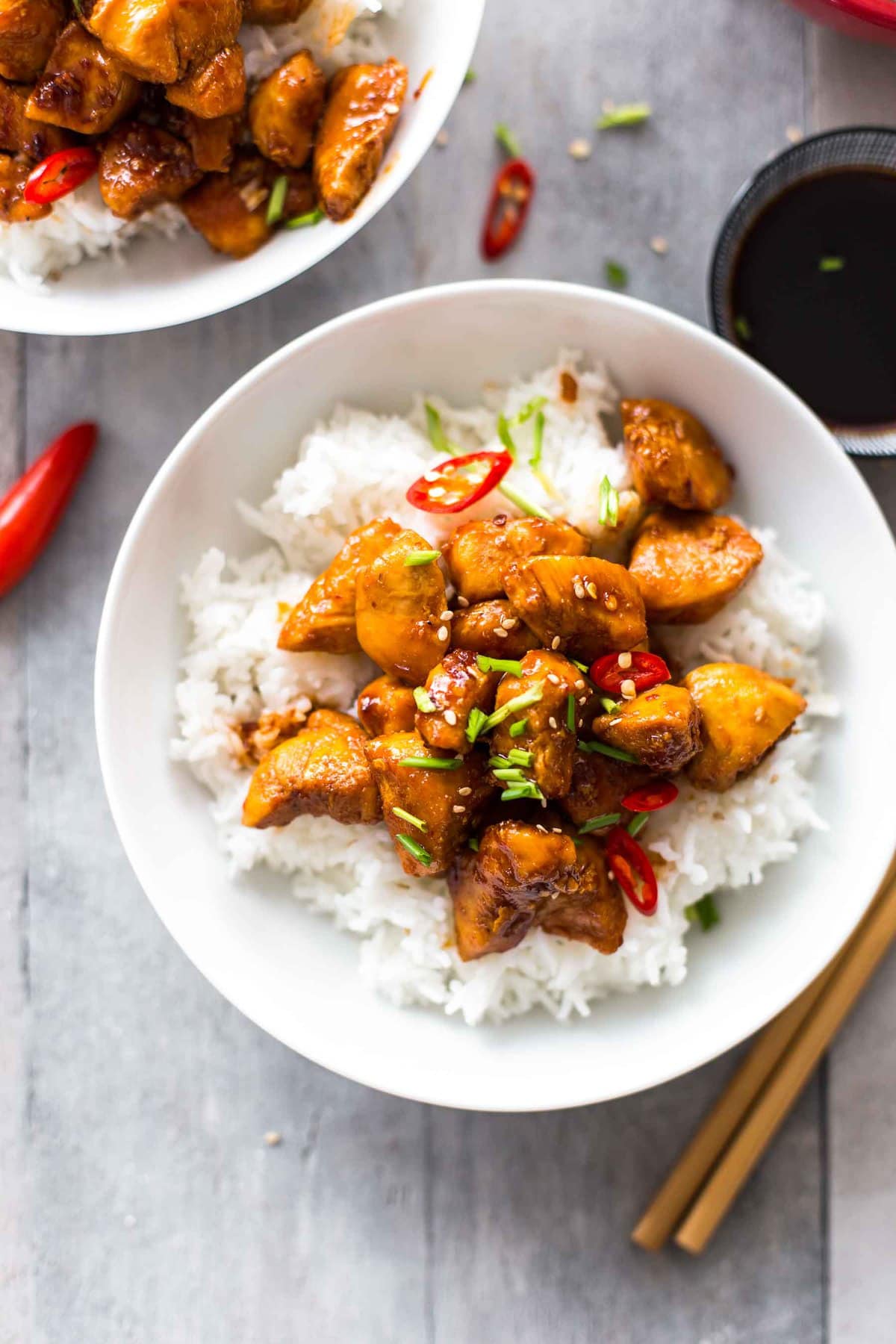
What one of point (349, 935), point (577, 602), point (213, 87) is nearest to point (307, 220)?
point (213, 87)

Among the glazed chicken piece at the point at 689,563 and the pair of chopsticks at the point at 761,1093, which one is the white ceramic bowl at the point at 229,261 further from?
the pair of chopsticks at the point at 761,1093

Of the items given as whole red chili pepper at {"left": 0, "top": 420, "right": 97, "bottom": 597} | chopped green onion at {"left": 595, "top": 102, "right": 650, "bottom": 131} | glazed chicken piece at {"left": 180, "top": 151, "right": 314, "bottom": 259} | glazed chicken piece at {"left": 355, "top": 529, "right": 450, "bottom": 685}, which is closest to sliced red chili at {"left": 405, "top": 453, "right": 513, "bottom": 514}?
glazed chicken piece at {"left": 355, "top": 529, "right": 450, "bottom": 685}

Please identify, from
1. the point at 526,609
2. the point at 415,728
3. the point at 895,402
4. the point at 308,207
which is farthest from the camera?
the point at 895,402

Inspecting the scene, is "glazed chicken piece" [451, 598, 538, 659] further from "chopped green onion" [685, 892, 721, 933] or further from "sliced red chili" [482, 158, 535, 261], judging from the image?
"sliced red chili" [482, 158, 535, 261]

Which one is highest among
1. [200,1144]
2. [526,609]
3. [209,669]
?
[526,609]

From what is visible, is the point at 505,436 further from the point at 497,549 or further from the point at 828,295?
the point at 828,295

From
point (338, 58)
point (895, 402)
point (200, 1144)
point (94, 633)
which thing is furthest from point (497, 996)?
point (338, 58)

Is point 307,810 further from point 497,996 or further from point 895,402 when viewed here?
point 895,402
